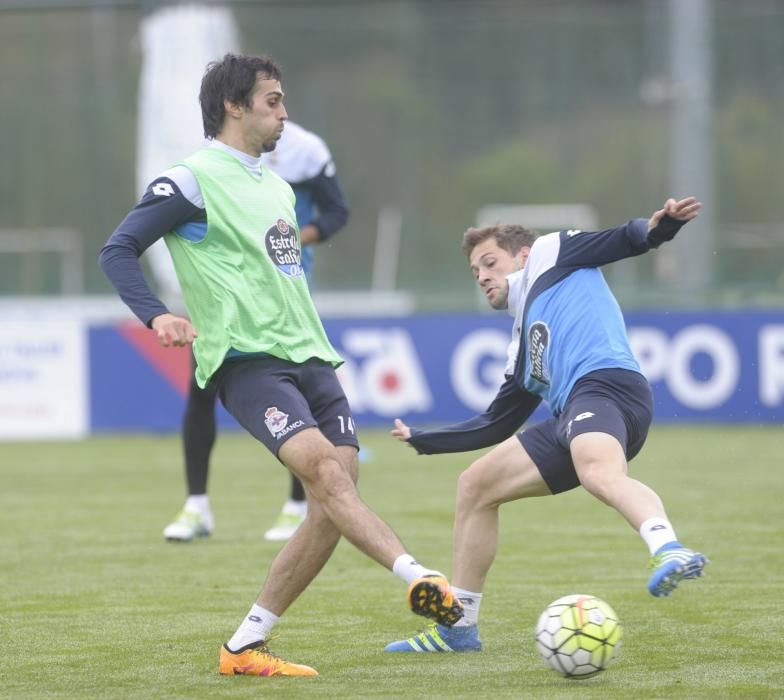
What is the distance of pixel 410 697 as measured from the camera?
Answer: 5105 mm

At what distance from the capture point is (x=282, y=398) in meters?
5.48

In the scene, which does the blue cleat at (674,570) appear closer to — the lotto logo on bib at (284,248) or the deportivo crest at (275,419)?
the deportivo crest at (275,419)

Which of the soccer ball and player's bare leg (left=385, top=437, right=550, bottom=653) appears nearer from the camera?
the soccer ball

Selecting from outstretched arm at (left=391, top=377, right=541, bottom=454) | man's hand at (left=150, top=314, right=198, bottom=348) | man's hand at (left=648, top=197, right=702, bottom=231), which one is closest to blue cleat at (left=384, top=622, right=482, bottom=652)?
outstretched arm at (left=391, top=377, right=541, bottom=454)

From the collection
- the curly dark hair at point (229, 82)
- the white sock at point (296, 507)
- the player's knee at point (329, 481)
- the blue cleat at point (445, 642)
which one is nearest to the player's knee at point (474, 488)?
the blue cleat at point (445, 642)

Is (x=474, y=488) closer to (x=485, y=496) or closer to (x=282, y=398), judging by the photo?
(x=485, y=496)

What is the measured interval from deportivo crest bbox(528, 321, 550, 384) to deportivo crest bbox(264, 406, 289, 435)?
1.02m

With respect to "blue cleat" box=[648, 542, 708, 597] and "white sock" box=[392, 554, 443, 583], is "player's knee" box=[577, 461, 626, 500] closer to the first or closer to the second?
"blue cleat" box=[648, 542, 708, 597]

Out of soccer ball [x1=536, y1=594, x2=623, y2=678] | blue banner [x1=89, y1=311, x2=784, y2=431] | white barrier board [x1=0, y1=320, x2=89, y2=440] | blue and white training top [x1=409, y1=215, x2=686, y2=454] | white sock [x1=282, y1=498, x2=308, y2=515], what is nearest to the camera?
soccer ball [x1=536, y1=594, x2=623, y2=678]

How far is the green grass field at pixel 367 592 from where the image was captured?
212 inches

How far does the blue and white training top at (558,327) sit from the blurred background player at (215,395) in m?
2.71

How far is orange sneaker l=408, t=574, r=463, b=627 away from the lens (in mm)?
4934

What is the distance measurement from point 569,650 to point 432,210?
1448 cm

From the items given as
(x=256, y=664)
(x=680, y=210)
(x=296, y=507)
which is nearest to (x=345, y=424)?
(x=256, y=664)
